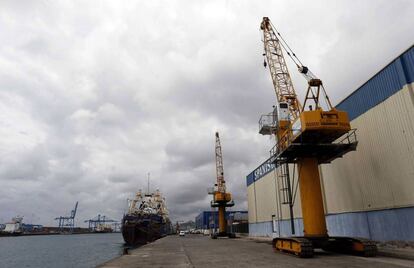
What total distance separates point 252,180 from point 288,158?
122 feet

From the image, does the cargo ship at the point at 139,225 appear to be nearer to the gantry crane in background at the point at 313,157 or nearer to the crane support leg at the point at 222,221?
the crane support leg at the point at 222,221

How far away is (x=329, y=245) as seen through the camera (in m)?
21.5

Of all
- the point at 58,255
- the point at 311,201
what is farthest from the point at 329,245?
the point at 58,255

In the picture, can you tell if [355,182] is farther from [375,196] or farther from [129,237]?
[129,237]

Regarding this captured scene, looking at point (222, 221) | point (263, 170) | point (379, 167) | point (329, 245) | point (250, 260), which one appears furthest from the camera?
point (222, 221)

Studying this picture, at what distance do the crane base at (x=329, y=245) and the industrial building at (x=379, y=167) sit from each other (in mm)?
4095

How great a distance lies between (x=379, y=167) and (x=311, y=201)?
5.82 meters

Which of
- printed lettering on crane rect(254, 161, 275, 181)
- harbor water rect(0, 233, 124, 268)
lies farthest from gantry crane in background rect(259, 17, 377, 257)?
harbor water rect(0, 233, 124, 268)

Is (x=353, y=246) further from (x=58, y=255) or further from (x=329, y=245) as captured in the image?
(x=58, y=255)

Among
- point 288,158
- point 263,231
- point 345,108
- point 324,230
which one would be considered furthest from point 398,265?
point 263,231

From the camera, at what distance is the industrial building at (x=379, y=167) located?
20.9 m

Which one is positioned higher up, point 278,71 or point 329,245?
point 278,71

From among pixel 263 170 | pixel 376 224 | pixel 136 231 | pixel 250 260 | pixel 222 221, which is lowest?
pixel 250 260

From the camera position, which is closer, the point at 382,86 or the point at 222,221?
the point at 382,86
